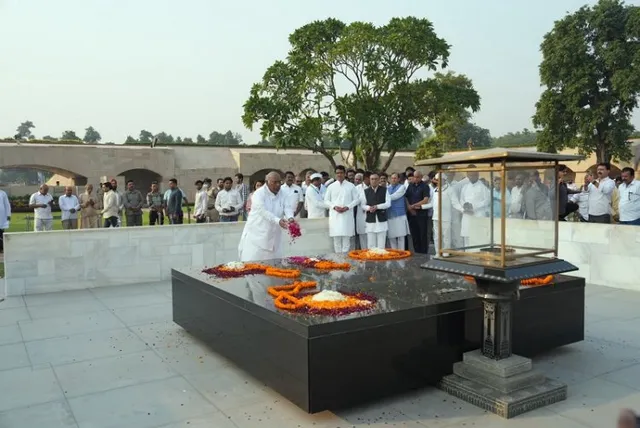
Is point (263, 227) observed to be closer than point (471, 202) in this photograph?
No

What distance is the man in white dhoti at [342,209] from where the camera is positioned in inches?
404

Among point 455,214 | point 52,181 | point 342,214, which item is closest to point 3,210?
point 342,214

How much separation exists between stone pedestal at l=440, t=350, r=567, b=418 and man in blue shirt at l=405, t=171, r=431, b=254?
683 cm

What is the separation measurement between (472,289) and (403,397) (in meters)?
1.22

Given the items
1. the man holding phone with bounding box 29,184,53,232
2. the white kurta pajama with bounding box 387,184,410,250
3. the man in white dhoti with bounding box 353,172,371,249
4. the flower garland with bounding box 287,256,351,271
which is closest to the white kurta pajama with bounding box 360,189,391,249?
the man in white dhoti with bounding box 353,172,371,249

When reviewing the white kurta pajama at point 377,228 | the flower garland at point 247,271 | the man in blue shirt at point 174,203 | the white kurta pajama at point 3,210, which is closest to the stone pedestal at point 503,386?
the flower garland at point 247,271

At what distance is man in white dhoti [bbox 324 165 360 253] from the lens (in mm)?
10273

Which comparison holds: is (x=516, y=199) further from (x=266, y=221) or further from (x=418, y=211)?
(x=418, y=211)

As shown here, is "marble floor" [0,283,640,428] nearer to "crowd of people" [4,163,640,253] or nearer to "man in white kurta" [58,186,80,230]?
"crowd of people" [4,163,640,253]

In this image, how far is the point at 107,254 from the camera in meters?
8.68

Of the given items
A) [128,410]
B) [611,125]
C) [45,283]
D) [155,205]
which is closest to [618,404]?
[128,410]

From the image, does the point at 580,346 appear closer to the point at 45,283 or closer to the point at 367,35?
the point at 45,283

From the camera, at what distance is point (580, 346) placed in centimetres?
536

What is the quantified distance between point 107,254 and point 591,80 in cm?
2740
